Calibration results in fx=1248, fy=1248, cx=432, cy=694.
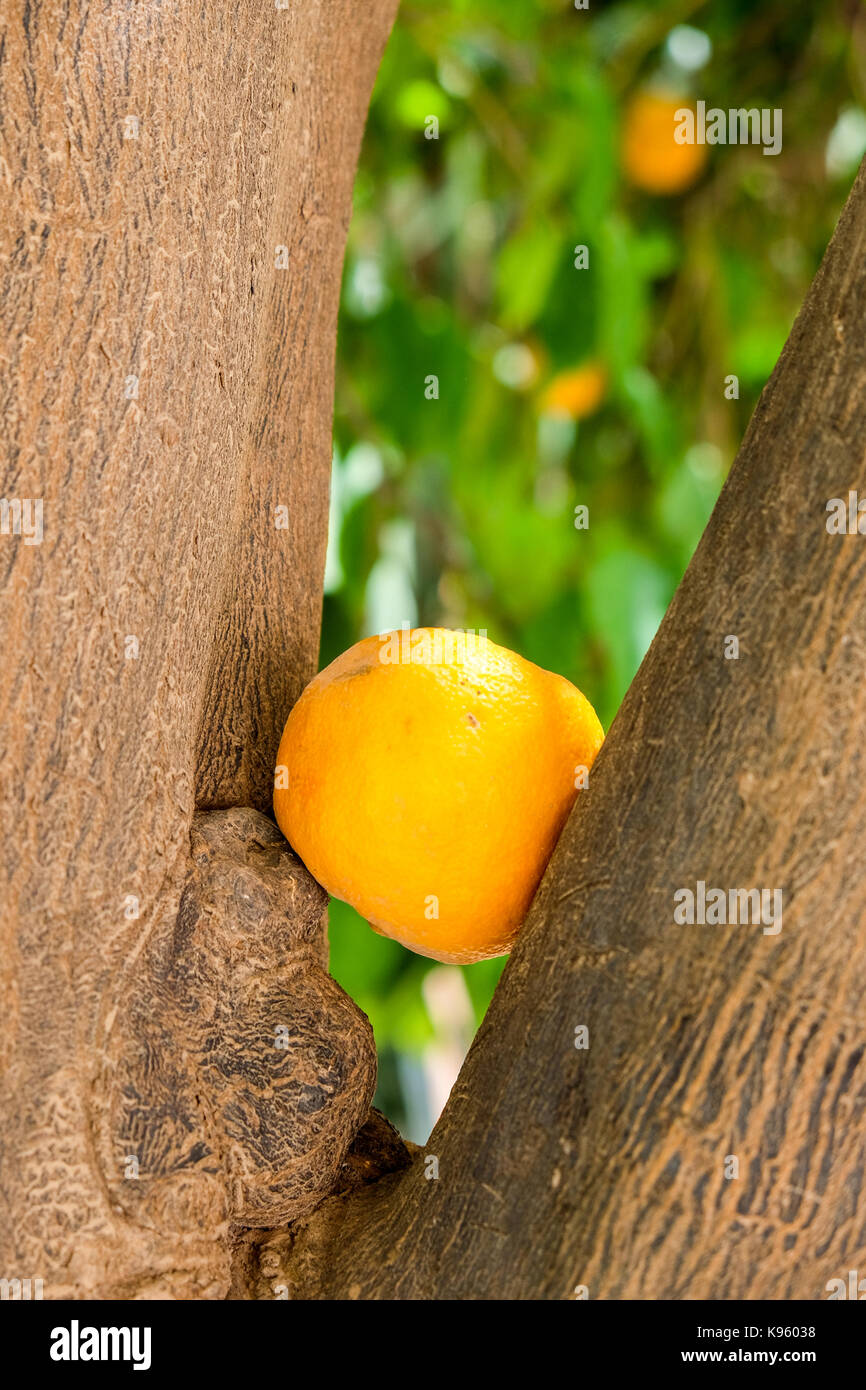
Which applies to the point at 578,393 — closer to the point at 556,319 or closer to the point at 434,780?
the point at 556,319

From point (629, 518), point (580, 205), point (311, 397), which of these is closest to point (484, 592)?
point (629, 518)

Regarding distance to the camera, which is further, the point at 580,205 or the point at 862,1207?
the point at 580,205

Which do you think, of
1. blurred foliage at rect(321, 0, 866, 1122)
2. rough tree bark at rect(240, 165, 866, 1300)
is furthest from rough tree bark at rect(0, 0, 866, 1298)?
blurred foliage at rect(321, 0, 866, 1122)

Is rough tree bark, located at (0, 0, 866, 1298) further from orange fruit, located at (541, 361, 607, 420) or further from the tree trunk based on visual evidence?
orange fruit, located at (541, 361, 607, 420)

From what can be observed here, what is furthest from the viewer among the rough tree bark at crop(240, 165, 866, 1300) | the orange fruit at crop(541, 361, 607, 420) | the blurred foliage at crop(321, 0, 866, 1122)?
the orange fruit at crop(541, 361, 607, 420)

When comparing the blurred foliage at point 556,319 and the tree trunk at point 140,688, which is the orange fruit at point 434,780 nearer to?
the tree trunk at point 140,688

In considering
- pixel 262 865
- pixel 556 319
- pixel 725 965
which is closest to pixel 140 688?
pixel 262 865
